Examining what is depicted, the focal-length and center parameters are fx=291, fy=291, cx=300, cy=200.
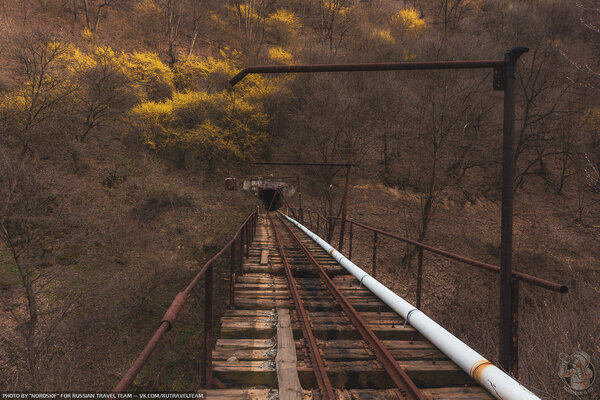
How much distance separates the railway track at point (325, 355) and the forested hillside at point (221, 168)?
12.8 ft

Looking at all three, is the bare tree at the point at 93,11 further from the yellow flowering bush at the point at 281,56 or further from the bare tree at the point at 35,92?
the yellow flowering bush at the point at 281,56

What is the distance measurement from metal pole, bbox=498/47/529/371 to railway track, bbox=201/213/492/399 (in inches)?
22.7

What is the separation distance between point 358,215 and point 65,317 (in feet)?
64.4

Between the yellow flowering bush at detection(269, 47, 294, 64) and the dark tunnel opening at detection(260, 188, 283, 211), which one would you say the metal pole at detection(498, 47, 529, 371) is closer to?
the dark tunnel opening at detection(260, 188, 283, 211)

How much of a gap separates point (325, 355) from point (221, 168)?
2759 centimetres

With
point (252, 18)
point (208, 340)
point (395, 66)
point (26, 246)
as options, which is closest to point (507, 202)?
point (395, 66)

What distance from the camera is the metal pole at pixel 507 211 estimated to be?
122 inches

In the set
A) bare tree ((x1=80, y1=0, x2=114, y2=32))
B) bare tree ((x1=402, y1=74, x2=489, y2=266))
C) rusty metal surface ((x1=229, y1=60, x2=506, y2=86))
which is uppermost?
bare tree ((x1=80, y1=0, x2=114, y2=32))

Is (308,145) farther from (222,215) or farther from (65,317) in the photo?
(65,317)

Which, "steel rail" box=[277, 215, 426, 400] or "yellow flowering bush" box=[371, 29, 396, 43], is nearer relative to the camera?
"steel rail" box=[277, 215, 426, 400]

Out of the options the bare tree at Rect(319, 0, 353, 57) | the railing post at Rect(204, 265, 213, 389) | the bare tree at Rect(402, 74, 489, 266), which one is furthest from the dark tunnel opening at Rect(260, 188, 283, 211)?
the railing post at Rect(204, 265, 213, 389)

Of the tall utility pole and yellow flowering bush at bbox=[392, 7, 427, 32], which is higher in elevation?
yellow flowering bush at bbox=[392, 7, 427, 32]

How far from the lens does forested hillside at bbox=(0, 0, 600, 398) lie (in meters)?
11.3

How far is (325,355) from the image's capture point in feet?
11.2
